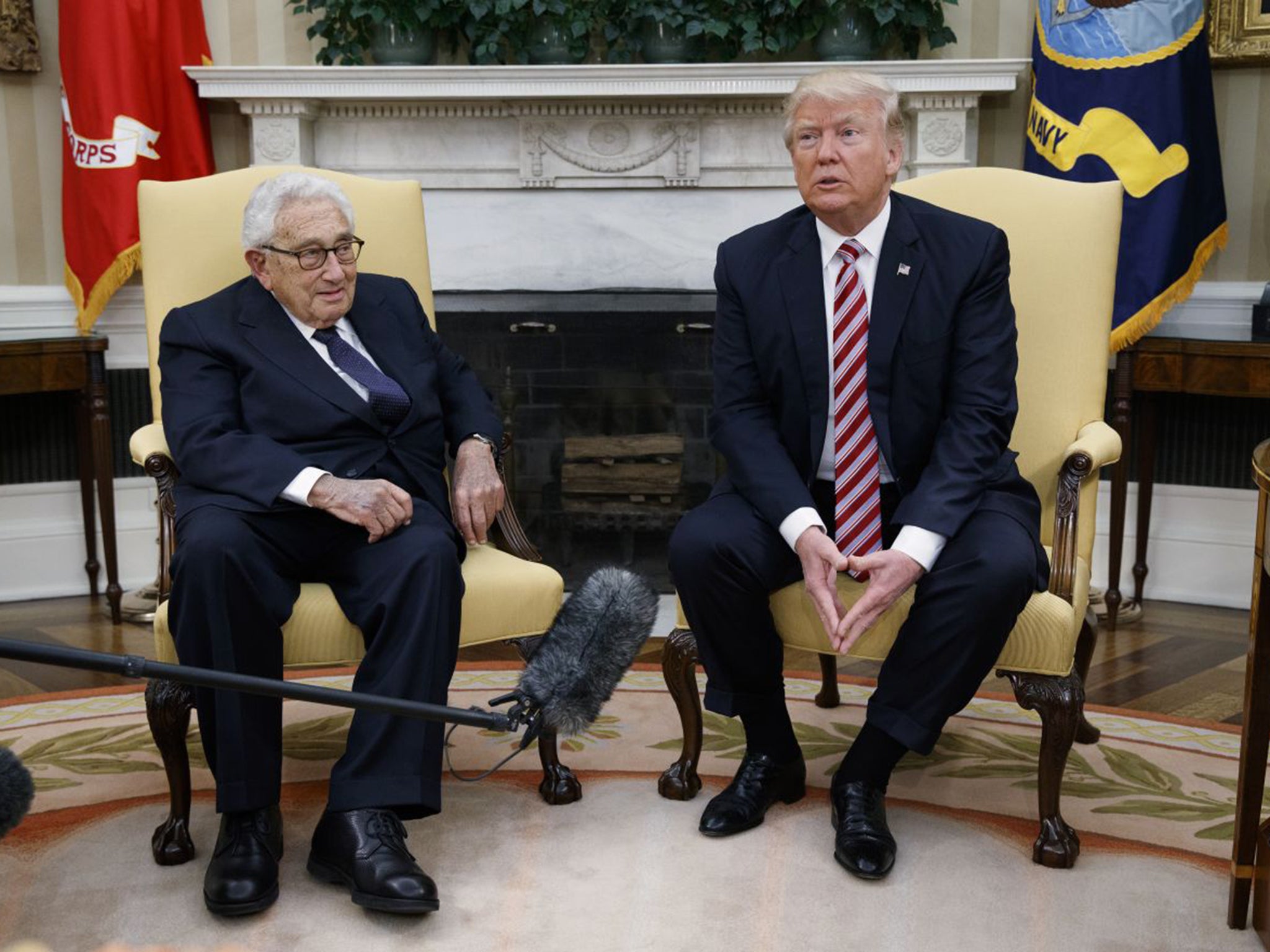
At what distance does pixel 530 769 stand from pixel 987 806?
0.88m

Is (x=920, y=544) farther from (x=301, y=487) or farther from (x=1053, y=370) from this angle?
(x=301, y=487)

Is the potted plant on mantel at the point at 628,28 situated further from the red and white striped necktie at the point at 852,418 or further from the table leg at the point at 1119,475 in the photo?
the red and white striped necktie at the point at 852,418

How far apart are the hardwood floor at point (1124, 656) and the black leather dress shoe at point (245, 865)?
3.47 feet

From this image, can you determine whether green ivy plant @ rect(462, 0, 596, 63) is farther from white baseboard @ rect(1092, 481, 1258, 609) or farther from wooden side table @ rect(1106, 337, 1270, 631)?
white baseboard @ rect(1092, 481, 1258, 609)

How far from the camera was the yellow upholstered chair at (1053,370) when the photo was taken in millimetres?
2393

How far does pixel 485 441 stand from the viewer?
8.53 feet

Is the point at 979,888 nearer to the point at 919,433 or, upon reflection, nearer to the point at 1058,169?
the point at 919,433

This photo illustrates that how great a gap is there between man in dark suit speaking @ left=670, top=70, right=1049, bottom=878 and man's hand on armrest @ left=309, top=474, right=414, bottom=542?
49 cm

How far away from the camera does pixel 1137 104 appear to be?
12.0ft

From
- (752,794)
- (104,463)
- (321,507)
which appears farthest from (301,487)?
(104,463)

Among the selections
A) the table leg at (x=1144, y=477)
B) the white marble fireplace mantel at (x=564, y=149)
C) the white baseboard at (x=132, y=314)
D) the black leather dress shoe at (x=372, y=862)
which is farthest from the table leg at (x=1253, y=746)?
the white marble fireplace mantel at (x=564, y=149)

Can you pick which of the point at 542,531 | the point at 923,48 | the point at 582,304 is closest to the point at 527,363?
the point at 582,304

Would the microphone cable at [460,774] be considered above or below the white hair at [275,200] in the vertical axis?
below

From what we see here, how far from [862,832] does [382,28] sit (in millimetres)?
2854
